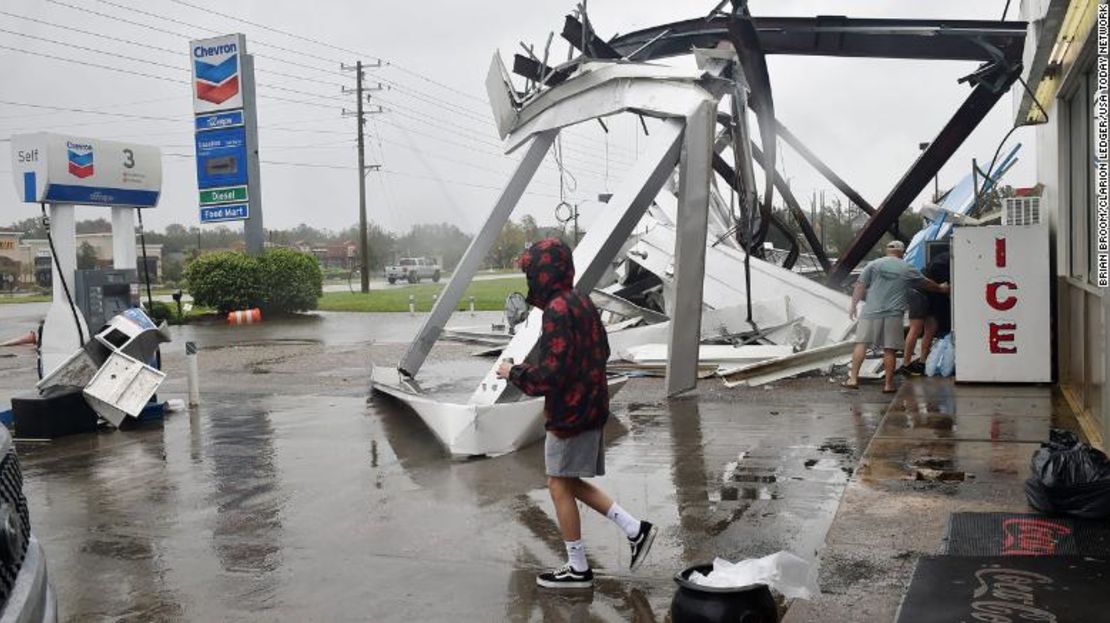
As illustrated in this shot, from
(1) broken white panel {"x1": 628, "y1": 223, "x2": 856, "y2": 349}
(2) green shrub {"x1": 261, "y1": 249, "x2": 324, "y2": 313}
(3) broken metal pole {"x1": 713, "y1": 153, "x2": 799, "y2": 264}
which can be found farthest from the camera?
(2) green shrub {"x1": 261, "y1": 249, "x2": 324, "y2": 313}

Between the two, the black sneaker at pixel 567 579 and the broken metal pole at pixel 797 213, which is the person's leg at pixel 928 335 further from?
the black sneaker at pixel 567 579

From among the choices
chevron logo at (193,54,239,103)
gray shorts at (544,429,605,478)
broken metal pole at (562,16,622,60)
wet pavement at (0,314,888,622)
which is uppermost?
chevron logo at (193,54,239,103)

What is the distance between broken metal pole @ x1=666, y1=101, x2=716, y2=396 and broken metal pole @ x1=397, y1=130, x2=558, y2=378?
6.97 ft

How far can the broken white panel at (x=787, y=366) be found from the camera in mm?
12977

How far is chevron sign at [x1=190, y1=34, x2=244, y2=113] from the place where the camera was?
31.4m

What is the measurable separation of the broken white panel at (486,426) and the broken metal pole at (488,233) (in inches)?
118

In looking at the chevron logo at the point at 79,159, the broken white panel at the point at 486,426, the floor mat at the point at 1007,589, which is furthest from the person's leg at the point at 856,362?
the chevron logo at the point at 79,159

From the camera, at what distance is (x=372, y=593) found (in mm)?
5438

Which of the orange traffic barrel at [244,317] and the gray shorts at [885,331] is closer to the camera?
the gray shorts at [885,331]

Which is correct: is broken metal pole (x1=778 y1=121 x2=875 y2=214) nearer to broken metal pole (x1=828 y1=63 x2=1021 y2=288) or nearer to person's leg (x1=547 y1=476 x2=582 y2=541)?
broken metal pole (x1=828 y1=63 x2=1021 y2=288)

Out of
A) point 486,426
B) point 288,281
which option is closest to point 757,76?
point 486,426

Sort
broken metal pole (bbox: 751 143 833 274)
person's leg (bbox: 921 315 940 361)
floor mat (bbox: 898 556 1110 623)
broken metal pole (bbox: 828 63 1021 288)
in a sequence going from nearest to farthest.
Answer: floor mat (bbox: 898 556 1110 623) → person's leg (bbox: 921 315 940 361) → broken metal pole (bbox: 828 63 1021 288) → broken metal pole (bbox: 751 143 833 274)

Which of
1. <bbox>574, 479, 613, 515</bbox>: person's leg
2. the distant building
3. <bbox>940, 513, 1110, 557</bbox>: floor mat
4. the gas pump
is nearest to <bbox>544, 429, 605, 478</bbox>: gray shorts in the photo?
<bbox>574, 479, 613, 515</bbox>: person's leg

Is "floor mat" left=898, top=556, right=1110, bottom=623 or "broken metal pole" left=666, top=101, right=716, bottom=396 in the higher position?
"broken metal pole" left=666, top=101, right=716, bottom=396
